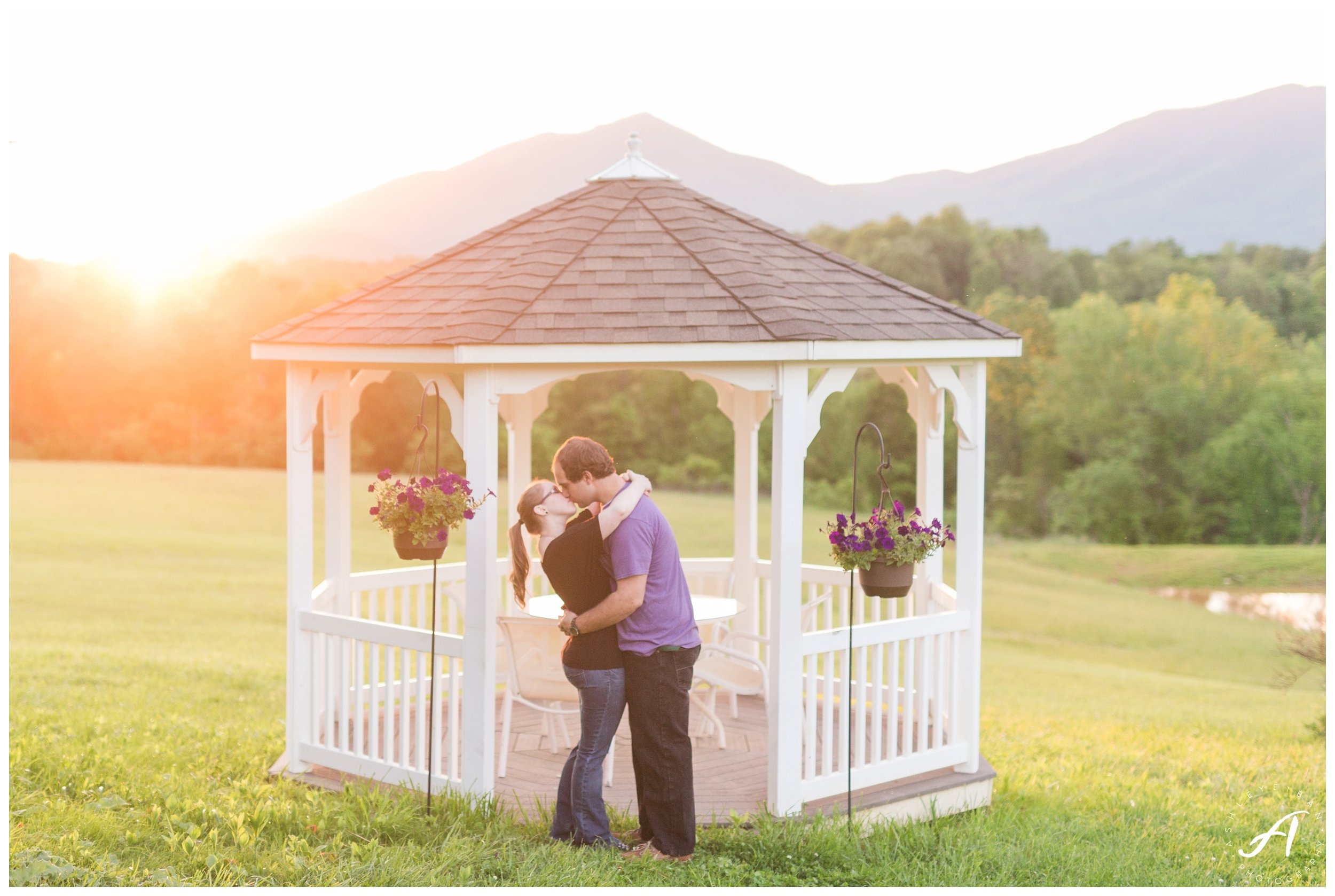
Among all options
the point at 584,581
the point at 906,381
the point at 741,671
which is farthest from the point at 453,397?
the point at 906,381

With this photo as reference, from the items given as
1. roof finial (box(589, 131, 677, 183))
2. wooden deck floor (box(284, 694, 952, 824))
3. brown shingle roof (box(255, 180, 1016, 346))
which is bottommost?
wooden deck floor (box(284, 694, 952, 824))

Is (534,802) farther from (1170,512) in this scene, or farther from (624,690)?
(1170,512)

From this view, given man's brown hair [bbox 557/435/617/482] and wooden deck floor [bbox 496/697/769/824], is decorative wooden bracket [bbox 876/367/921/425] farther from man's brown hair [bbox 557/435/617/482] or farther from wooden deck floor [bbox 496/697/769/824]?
man's brown hair [bbox 557/435/617/482]

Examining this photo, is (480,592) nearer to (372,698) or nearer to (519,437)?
(372,698)

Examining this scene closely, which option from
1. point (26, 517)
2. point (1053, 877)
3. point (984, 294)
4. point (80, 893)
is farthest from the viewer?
point (984, 294)

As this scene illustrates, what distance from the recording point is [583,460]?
5219mm

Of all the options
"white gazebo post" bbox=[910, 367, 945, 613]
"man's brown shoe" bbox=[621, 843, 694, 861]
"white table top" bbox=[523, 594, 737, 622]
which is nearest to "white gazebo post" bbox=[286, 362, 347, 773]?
"white table top" bbox=[523, 594, 737, 622]

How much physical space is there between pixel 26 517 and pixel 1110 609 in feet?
74.3

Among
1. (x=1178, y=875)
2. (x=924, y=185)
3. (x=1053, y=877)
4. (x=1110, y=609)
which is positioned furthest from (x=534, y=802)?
(x=924, y=185)

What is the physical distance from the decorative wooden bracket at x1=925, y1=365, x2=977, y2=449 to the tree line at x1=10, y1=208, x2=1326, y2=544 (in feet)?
78.6

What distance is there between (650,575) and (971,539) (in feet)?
8.02

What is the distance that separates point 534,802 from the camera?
6367 millimetres

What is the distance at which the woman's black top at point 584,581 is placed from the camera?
5297 millimetres

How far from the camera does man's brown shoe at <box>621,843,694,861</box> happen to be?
18.1 ft
